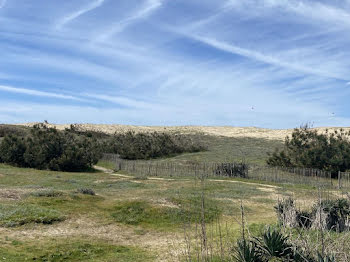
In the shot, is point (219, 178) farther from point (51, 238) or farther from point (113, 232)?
point (51, 238)

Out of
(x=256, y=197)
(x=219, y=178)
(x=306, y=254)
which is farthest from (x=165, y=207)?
(x=219, y=178)

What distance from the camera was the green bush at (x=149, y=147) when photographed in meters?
47.5

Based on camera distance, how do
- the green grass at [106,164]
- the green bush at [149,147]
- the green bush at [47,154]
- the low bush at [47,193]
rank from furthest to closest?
the green bush at [149,147] → the green grass at [106,164] → the green bush at [47,154] → the low bush at [47,193]

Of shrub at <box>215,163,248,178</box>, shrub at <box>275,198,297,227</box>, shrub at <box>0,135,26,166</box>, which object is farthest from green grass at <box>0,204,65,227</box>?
shrub at <box>0,135,26,166</box>

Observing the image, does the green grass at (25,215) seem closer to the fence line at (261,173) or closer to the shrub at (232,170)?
the fence line at (261,173)

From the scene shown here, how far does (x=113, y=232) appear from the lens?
45.4ft

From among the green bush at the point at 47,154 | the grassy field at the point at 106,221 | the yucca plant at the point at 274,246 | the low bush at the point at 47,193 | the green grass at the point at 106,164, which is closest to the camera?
the yucca plant at the point at 274,246

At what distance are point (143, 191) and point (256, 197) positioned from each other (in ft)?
21.3

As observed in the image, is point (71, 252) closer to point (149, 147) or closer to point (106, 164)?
point (106, 164)

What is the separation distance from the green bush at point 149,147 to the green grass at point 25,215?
1267 inches

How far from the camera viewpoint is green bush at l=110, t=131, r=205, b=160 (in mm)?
47537

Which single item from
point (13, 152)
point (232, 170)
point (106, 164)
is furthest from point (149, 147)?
point (232, 170)

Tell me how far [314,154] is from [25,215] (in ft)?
93.1

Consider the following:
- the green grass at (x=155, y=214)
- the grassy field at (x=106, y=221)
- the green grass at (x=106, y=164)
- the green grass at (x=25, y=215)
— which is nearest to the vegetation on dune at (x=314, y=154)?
the grassy field at (x=106, y=221)
